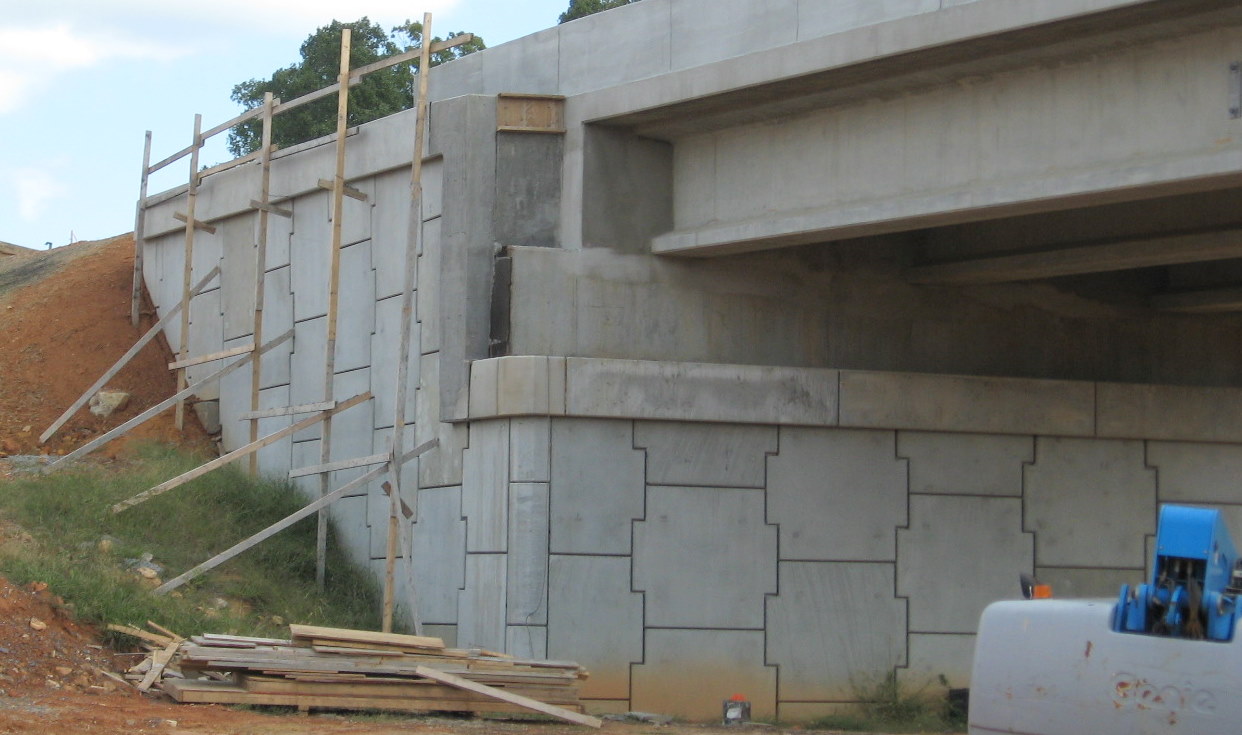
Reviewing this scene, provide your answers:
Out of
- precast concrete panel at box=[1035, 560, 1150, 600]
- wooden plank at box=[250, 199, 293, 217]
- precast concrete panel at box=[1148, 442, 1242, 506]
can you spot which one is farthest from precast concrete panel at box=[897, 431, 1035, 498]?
wooden plank at box=[250, 199, 293, 217]

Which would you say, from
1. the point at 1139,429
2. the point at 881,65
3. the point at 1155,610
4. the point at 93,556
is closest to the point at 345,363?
the point at 93,556

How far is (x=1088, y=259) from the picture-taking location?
14.7 metres

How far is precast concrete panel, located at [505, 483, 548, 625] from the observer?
45.6 feet

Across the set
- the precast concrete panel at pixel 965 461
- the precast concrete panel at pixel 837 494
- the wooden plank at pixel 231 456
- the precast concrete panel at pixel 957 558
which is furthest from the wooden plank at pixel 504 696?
the precast concrete panel at pixel 965 461

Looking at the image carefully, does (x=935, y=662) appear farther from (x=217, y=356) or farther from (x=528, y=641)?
(x=217, y=356)

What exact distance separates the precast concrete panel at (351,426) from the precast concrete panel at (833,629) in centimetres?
492

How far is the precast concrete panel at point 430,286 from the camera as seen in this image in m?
15.5

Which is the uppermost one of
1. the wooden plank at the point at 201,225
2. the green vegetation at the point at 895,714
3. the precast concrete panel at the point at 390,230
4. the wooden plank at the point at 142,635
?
the wooden plank at the point at 201,225

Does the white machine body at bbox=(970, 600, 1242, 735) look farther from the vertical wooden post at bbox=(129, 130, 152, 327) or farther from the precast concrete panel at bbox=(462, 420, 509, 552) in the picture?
the vertical wooden post at bbox=(129, 130, 152, 327)

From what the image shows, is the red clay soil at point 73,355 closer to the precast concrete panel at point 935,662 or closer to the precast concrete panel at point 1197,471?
the precast concrete panel at point 935,662

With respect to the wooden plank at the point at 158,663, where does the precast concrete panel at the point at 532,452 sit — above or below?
above

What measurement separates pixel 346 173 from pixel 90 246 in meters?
10.1

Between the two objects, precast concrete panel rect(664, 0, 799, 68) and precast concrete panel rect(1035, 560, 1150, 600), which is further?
precast concrete panel rect(1035, 560, 1150, 600)

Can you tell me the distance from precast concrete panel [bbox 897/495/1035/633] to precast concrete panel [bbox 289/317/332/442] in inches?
274
